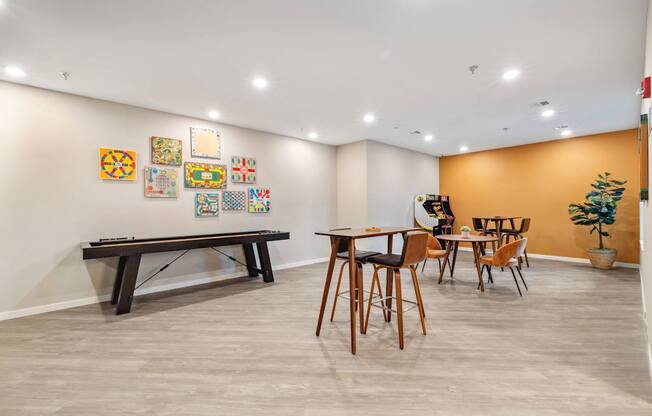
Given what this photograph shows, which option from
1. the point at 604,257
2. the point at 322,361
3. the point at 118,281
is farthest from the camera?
the point at 604,257

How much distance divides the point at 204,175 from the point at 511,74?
4.60 meters

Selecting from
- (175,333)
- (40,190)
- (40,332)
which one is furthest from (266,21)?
(40,332)

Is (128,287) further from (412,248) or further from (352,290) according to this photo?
(412,248)

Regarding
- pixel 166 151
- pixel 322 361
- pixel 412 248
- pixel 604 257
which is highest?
pixel 166 151

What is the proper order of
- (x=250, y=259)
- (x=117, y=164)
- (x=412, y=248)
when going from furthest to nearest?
(x=250, y=259) → (x=117, y=164) → (x=412, y=248)

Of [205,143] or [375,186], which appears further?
[375,186]

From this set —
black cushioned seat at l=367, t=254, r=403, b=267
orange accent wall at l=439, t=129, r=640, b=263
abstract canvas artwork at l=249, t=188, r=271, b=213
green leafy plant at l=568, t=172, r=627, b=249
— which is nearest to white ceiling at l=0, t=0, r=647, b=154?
abstract canvas artwork at l=249, t=188, r=271, b=213

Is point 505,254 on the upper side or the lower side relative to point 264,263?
upper

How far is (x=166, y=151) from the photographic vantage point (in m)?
4.55

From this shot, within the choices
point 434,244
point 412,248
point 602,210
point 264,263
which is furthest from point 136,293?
point 602,210

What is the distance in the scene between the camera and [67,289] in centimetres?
375

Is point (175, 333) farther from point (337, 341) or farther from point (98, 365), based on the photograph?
point (337, 341)

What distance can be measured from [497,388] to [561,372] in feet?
1.98

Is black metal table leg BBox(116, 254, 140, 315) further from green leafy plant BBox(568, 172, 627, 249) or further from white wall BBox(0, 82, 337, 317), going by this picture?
green leafy plant BBox(568, 172, 627, 249)
